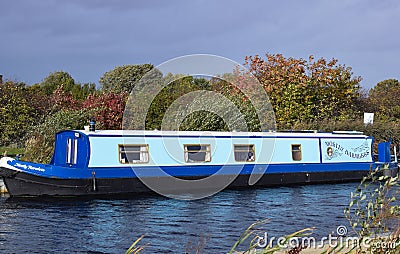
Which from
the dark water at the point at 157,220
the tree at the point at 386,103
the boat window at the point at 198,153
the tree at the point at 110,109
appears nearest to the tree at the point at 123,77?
the tree at the point at 110,109

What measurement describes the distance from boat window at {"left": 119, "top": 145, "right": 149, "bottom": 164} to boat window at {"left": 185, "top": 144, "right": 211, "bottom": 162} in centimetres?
180

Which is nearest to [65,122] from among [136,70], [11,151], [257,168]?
[11,151]

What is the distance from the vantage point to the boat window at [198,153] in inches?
960

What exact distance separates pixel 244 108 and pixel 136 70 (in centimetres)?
3719

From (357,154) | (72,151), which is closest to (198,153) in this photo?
(72,151)

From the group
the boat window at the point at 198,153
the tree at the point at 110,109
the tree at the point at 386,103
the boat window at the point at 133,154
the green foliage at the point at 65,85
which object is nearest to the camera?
the boat window at the point at 133,154

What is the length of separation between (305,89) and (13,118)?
18.8 metres

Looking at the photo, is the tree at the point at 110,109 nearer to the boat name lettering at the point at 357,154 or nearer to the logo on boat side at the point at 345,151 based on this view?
the logo on boat side at the point at 345,151

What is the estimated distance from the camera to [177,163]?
23.9 metres

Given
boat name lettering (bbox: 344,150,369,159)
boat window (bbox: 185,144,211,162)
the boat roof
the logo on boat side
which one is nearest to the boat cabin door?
the boat roof

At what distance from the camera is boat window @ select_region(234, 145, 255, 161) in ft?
83.9

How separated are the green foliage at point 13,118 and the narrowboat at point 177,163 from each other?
13168 millimetres

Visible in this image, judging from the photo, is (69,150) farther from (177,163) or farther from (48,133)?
(48,133)

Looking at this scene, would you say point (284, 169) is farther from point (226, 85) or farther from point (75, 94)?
point (75, 94)
